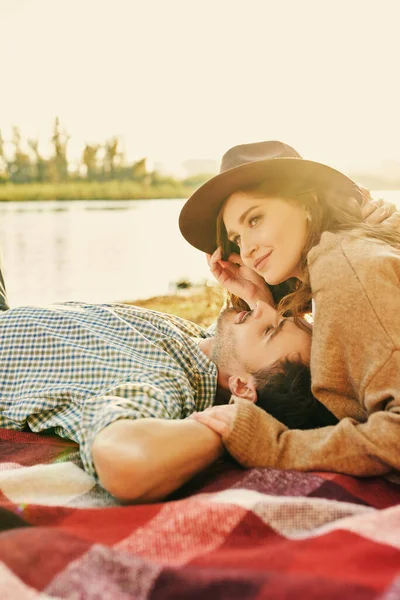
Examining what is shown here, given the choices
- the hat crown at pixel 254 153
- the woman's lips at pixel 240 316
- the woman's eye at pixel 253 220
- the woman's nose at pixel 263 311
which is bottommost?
the woman's lips at pixel 240 316

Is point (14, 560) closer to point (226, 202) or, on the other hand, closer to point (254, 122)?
point (226, 202)

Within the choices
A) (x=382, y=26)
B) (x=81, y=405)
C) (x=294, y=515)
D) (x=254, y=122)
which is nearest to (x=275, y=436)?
(x=294, y=515)

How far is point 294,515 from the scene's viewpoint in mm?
1031

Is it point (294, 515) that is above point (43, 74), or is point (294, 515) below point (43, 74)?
below

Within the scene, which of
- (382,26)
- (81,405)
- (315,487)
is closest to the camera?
(315,487)

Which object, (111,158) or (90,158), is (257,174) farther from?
(90,158)

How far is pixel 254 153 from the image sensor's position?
71.8 inches

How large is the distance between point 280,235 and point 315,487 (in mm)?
777

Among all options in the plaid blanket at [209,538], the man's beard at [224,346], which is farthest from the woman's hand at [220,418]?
the man's beard at [224,346]

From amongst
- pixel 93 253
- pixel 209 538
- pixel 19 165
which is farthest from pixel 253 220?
pixel 93 253

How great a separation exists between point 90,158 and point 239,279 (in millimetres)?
5330

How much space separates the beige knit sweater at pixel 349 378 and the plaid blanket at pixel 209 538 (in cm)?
6

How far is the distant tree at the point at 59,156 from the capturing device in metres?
6.86

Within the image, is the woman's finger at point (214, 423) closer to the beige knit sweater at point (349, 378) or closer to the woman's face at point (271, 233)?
the beige knit sweater at point (349, 378)
